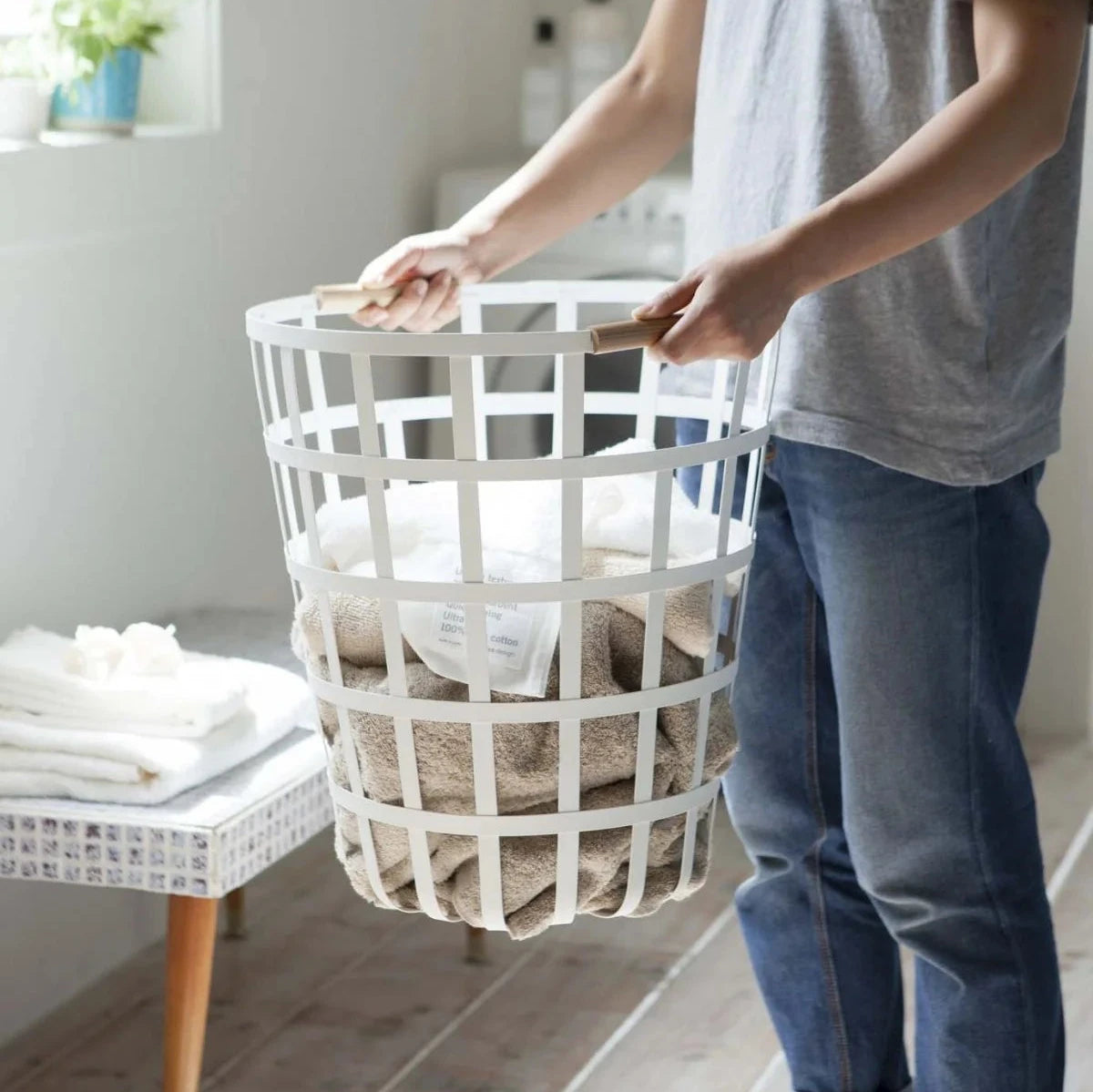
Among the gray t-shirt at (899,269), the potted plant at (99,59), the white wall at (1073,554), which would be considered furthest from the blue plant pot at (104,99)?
the white wall at (1073,554)

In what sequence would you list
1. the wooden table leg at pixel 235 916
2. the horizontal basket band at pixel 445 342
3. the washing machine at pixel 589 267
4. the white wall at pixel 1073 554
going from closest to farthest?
1. the horizontal basket band at pixel 445 342
2. the wooden table leg at pixel 235 916
3. the washing machine at pixel 589 267
4. the white wall at pixel 1073 554

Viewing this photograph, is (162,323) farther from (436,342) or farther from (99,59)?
(436,342)

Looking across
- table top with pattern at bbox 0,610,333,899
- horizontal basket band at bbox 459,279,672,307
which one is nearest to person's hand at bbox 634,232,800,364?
horizontal basket band at bbox 459,279,672,307

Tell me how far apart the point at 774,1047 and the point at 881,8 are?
1096mm

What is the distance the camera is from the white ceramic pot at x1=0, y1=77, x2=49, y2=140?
1.71 meters

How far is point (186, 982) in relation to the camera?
4.73 feet

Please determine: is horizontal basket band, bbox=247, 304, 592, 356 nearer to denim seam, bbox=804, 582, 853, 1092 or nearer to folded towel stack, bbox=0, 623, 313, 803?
denim seam, bbox=804, 582, 853, 1092

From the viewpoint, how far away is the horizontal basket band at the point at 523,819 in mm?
874

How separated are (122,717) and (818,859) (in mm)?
621

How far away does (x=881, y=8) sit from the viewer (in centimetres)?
105

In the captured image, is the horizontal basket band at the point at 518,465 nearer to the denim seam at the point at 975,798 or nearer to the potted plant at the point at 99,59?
the denim seam at the point at 975,798

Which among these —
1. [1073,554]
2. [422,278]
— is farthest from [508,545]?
[1073,554]

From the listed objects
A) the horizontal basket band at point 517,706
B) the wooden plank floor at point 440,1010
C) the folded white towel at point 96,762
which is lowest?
the wooden plank floor at point 440,1010

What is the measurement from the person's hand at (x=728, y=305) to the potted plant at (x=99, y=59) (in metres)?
1.16
